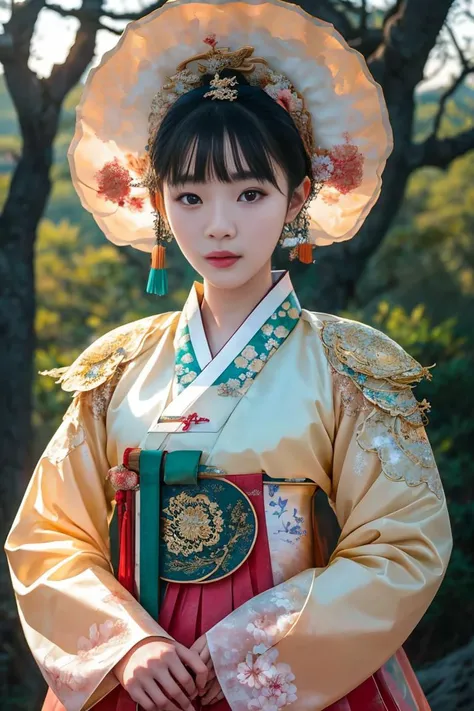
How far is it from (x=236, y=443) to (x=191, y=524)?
193 millimetres

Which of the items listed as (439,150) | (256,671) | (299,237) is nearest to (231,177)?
(299,237)

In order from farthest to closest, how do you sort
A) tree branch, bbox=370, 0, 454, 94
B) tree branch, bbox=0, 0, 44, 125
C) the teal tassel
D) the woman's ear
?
1. tree branch, bbox=0, 0, 44, 125
2. tree branch, bbox=370, 0, 454, 94
3. the teal tassel
4. the woman's ear

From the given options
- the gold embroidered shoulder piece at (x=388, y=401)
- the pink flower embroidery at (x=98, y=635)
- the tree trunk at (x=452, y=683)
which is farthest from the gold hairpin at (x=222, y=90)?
the tree trunk at (x=452, y=683)

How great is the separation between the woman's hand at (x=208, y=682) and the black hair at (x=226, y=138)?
0.95 metres

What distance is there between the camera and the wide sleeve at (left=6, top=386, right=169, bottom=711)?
6.28 ft

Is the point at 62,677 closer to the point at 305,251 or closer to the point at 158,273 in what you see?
the point at 158,273

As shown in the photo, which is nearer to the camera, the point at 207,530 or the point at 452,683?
the point at 207,530

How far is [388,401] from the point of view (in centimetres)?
202

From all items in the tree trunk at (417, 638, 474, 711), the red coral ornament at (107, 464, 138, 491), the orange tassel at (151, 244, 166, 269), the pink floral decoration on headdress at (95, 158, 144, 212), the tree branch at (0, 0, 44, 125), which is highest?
the tree branch at (0, 0, 44, 125)

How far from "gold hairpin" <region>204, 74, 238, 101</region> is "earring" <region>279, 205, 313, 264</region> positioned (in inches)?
13.0

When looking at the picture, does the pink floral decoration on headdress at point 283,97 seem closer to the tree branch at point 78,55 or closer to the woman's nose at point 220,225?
the woman's nose at point 220,225

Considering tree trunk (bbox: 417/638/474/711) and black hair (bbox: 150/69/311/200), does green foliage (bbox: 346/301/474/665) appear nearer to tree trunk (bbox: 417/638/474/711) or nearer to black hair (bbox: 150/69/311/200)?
tree trunk (bbox: 417/638/474/711)

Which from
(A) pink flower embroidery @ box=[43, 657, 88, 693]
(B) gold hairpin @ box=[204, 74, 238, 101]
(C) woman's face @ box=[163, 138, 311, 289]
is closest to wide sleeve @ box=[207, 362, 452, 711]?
(A) pink flower embroidery @ box=[43, 657, 88, 693]

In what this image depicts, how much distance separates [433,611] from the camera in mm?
4137
